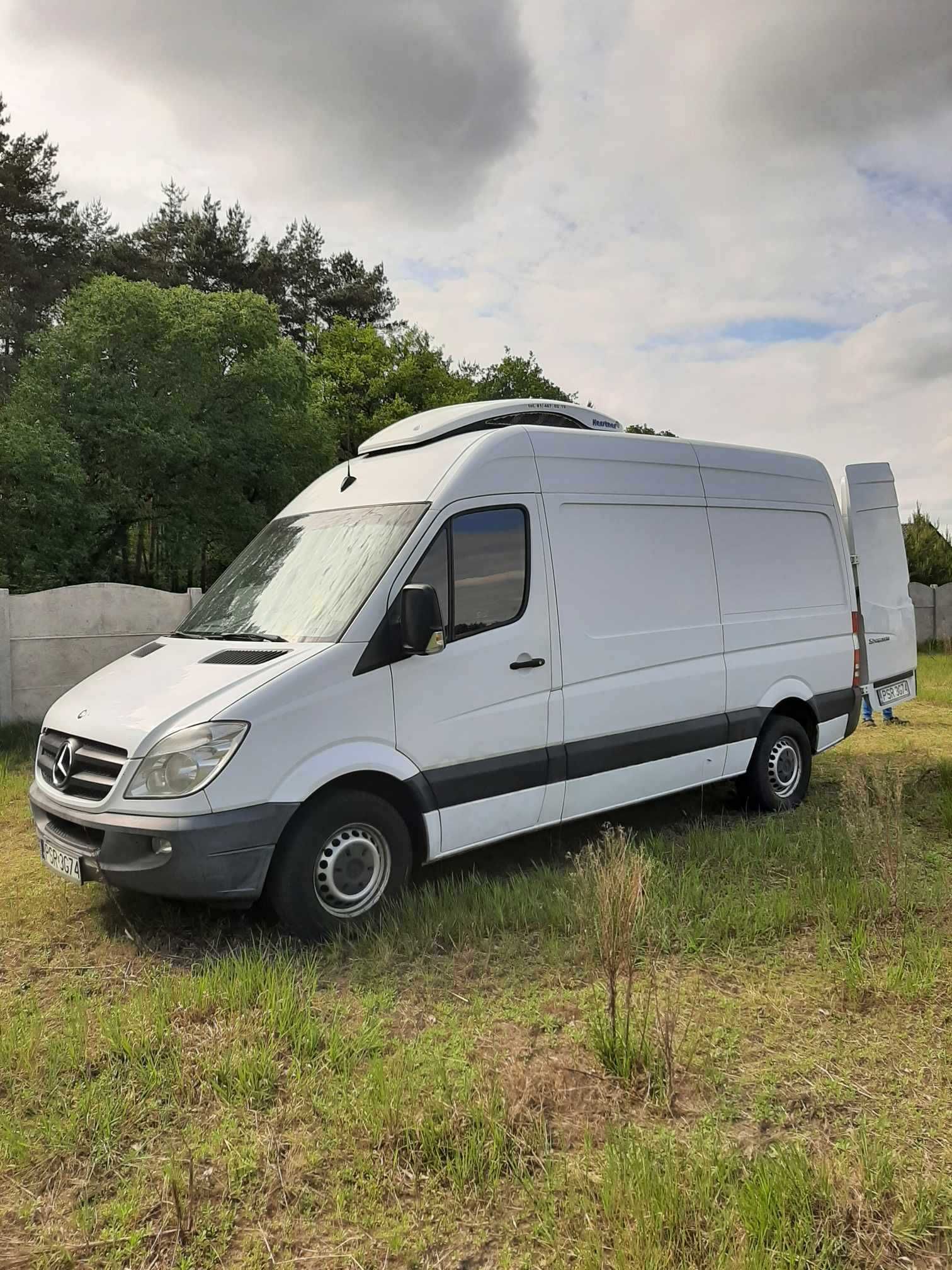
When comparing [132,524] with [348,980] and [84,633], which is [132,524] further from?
[348,980]

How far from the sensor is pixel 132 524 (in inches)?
1009

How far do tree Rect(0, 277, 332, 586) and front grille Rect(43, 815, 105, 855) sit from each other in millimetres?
16898

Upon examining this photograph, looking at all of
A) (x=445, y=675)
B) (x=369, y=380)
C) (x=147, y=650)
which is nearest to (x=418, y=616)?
(x=445, y=675)

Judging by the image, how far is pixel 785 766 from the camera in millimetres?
7633

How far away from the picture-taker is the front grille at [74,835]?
16.0ft

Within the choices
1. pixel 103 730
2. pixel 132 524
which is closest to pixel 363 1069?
pixel 103 730

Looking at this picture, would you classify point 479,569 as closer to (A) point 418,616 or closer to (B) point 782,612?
(A) point 418,616

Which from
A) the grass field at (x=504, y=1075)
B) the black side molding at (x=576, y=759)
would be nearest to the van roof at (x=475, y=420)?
the black side molding at (x=576, y=759)

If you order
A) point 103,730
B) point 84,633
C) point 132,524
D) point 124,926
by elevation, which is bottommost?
point 124,926

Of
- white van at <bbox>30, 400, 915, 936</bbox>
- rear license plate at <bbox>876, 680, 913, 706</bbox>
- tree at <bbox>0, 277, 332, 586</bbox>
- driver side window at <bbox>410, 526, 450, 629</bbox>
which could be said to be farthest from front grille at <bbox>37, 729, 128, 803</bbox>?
tree at <bbox>0, 277, 332, 586</bbox>

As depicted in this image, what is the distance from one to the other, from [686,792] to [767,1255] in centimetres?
597

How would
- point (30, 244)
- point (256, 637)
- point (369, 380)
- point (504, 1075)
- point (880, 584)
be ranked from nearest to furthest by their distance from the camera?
point (504, 1075)
point (256, 637)
point (880, 584)
point (30, 244)
point (369, 380)

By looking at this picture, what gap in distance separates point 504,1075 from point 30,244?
3331 centimetres

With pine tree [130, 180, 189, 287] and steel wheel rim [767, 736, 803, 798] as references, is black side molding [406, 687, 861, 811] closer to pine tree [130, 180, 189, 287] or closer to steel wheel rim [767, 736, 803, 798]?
steel wheel rim [767, 736, 803, 798]
